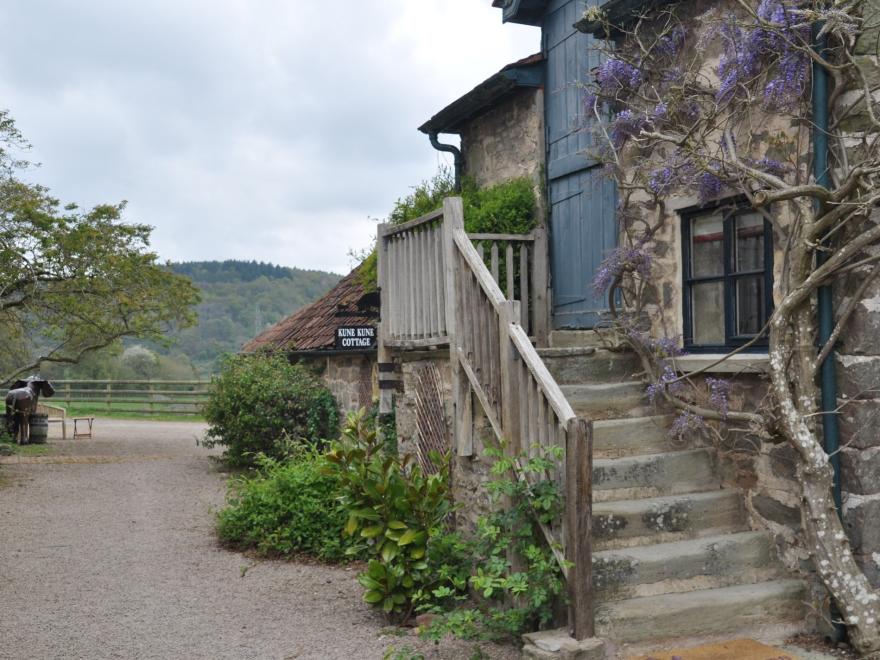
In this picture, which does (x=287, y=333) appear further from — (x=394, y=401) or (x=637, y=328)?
(x=637, y=328)

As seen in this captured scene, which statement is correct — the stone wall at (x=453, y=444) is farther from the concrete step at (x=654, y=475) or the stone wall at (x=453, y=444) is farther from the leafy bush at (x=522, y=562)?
the concrete step at (x=654, y=475)

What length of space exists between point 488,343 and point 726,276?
170 cm

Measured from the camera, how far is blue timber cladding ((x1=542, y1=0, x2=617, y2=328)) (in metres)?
7.64

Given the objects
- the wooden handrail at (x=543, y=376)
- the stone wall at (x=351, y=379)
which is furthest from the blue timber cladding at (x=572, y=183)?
the stone wall at (x=351, y=379)

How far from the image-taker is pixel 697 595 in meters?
4.94

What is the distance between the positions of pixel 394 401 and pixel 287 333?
25.1 feet

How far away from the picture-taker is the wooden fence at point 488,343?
4621 millimetres

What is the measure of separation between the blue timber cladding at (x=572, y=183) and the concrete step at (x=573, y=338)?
188mm

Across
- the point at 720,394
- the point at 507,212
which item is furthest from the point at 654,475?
the point at 507,212

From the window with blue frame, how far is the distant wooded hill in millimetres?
46226

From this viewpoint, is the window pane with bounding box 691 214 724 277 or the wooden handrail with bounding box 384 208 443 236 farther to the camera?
the wooden handrail with bounding box 384 208 443 236

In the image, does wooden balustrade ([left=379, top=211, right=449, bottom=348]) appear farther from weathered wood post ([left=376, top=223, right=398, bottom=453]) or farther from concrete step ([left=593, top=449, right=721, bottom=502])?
concrete step ([left=593, top=449, right=721, bottom=502])

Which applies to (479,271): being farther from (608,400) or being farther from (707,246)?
(707,246)

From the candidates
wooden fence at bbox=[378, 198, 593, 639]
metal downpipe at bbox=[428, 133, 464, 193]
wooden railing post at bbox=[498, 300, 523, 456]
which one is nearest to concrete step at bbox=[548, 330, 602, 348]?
wooden fence at bbox=[378, 198, 593, 639]
